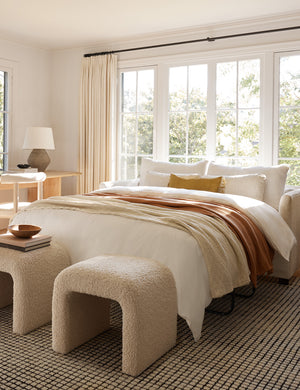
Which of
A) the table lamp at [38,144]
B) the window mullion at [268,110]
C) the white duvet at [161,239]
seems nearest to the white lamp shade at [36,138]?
the table lamp at [38,144]

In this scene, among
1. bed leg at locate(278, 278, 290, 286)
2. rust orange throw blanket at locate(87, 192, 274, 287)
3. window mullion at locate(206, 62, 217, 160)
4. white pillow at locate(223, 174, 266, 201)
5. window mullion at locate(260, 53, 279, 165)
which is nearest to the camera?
rust orange throw blanket at locate(87, 192, 274, 287)

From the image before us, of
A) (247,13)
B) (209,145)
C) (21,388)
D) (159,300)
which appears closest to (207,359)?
(159,300)

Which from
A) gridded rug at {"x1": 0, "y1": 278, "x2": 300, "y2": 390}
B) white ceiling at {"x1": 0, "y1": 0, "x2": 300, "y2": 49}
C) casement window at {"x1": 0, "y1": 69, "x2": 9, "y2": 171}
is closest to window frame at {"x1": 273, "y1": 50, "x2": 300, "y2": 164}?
white ceiling at {"x1": 0, "y1": 0, "x2": 300, "y2": 49}

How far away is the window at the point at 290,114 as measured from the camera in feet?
15.1

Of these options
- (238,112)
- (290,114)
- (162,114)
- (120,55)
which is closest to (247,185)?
(290,114)

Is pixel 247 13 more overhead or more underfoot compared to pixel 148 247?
more overhead

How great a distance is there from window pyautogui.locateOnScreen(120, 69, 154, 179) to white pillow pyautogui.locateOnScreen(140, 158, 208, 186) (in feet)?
2.44

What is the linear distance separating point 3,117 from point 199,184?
2.99 metres

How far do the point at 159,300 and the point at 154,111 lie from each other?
12.0 ft

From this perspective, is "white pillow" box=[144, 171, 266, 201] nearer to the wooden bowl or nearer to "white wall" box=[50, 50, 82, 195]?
the wooden bowl

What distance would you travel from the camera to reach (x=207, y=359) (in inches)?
89.0

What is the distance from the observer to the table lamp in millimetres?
5484

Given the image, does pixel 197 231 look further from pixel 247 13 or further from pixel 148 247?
pixel 247 13

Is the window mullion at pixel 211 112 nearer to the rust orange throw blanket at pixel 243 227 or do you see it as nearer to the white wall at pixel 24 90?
the rust orange throw blanket at pixel 243 227
